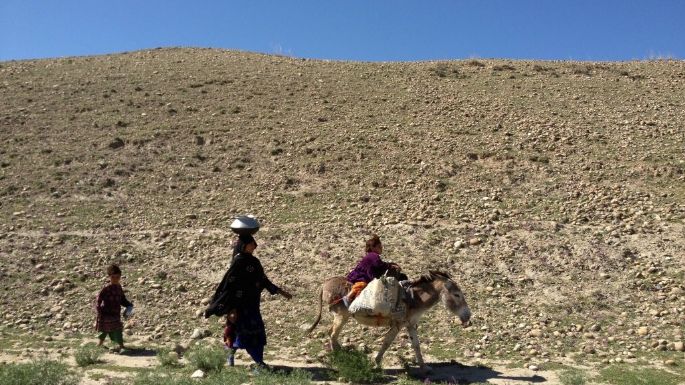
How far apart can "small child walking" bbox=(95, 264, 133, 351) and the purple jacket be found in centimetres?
351

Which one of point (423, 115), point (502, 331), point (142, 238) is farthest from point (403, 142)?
point (502, 331)

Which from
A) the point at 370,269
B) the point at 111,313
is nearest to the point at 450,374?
the point at 370,269

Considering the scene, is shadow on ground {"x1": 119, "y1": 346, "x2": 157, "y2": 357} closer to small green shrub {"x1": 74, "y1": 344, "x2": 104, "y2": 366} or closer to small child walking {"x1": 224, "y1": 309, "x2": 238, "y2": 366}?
small green shrub {"x1": 74, "y1": 344, "x2": 104, "y2": 366}

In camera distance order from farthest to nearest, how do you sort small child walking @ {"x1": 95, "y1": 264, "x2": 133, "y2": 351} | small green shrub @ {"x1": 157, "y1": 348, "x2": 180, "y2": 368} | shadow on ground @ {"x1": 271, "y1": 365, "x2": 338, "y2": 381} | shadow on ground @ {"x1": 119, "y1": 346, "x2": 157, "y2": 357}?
small child walking @ {"x1": 95, "y1": 264, "x2": 133, "y2": 351} → shadow on ground @ {"x1": 119, "y1": 346, "x2": 157, "y2": 357} → small green shrub @ {"x1": 157, "y1": 348, "x2": 180, "y2": 368} → shadow on ground @ {"x1": 271, "y1": 365, "x2": 338, "y2": 381}

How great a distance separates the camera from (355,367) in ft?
23.3

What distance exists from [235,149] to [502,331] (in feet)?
36.0

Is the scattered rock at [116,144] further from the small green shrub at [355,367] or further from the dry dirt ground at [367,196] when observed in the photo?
the small green shrub at [355,367]

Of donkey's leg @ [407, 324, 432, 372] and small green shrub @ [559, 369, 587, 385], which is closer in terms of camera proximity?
small green shrub @ [559, 369, 587, 385]

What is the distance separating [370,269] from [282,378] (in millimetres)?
1881

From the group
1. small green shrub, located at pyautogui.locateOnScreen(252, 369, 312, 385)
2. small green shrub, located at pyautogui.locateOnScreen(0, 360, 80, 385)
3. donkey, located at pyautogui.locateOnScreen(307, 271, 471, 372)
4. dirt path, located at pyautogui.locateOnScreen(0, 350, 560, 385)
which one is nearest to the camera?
small green shrub, located at pyautogui.locateOnScreen(0, 360, 80, 385)

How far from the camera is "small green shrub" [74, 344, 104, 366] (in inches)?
309

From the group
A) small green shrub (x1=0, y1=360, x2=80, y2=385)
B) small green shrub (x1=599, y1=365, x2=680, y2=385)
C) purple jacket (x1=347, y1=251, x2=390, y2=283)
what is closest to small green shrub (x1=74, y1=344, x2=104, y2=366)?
Result: small green shrub (x1=0, y1=360, x2=80, y2=385)

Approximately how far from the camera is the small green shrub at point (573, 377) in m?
6.68

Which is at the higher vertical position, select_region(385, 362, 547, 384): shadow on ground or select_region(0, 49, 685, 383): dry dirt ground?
select_region(0, 49, 685, 383): dry dirt ground
